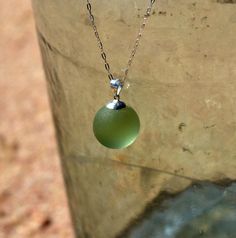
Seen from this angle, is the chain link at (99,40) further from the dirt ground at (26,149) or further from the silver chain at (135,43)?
the dirt ground at (26,149)

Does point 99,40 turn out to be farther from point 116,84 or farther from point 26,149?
point 26,149

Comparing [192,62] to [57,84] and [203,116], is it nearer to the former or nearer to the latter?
[203,116]

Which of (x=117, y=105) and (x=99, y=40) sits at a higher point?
(x=99, y=40)

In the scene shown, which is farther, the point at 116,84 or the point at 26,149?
the point at 26,149

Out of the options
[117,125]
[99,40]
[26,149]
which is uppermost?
[26,149]

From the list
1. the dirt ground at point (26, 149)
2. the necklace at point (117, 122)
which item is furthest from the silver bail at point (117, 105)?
the dirt ground at point (26, 149)

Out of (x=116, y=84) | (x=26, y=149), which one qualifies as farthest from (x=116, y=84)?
(x=26, y=149)

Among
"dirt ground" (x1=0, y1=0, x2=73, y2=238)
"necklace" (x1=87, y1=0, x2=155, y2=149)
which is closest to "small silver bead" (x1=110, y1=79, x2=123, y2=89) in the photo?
"necklace" (x1=87, y1=0, x2=155, y2=149)
